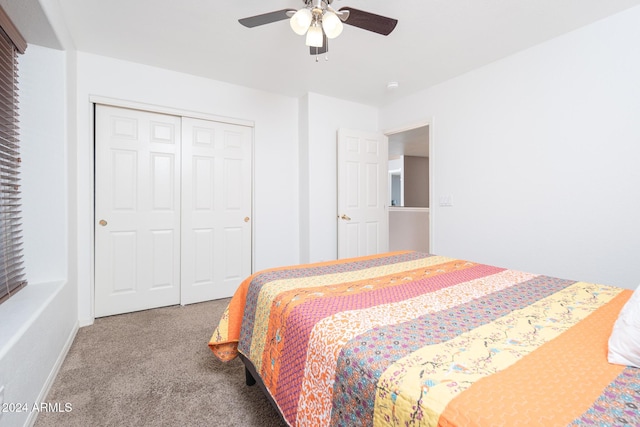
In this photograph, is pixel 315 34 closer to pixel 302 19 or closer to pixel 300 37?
pixel 302 19

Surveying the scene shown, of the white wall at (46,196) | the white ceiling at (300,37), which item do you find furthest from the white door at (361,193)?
the white wall at (46,196)

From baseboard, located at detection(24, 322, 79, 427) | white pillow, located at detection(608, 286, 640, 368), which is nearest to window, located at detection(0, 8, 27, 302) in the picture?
baseboard, located at detection(24, 322, 79, 427)

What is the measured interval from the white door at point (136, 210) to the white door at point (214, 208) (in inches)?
4.5

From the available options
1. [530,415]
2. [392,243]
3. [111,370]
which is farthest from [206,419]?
[392,243]

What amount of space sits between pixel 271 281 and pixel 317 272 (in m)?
0.31

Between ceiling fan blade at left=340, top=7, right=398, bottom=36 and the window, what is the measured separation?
76.4 inches

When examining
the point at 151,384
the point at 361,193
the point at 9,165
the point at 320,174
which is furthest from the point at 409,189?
the point at 9,165

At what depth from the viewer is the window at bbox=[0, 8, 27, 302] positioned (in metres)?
1.62

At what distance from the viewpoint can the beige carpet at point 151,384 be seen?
4.64 feet

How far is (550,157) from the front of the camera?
234 cm

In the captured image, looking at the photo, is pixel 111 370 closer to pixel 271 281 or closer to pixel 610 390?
pixel 271 281

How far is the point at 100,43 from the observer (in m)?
2.37

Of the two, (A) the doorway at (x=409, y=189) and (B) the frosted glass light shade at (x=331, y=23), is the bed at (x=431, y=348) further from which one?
(A) the doorway at (x=409, y=189)

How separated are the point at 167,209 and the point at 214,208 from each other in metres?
0.46
